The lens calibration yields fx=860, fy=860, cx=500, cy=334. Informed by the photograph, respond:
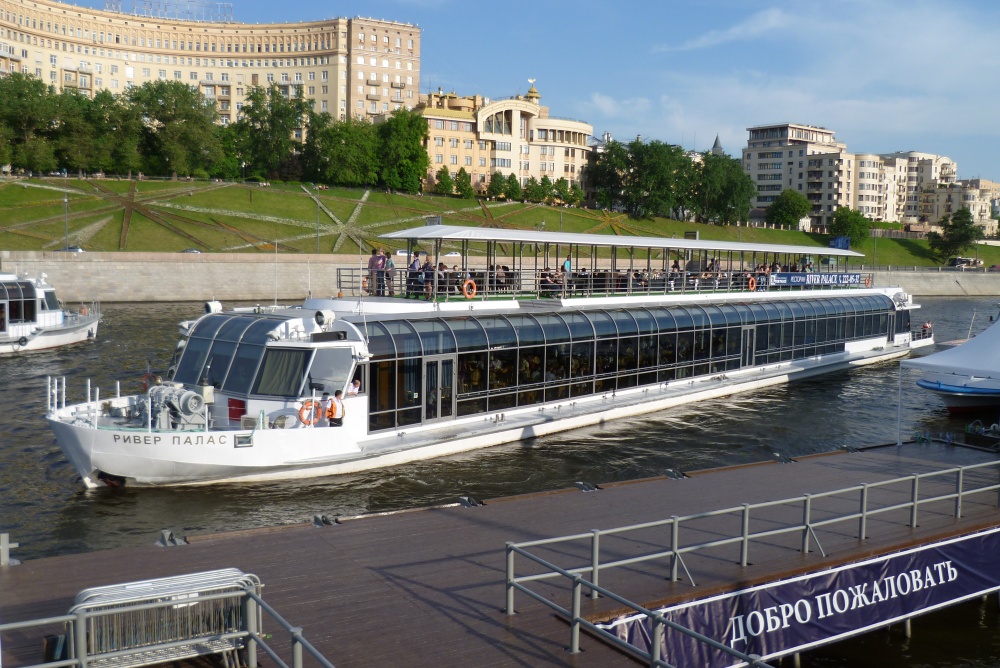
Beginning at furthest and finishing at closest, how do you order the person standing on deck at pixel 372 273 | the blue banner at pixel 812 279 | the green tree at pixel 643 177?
the green tree at pixel 643 177
the blue banner at pixel 812 279
the person standing on deck at pixel 372 273

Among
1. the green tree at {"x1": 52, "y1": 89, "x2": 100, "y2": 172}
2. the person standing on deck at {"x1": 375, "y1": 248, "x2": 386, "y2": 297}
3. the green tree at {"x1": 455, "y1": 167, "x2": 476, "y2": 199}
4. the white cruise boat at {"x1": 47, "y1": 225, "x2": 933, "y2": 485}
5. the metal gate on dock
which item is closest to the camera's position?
the metal gate on dock

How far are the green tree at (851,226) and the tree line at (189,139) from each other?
253 ft

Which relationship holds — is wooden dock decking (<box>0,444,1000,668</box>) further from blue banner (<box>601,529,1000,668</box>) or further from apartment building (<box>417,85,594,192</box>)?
apartment building (<box>417,85,594,192</box>)

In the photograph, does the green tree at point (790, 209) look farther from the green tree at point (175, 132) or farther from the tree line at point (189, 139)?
the green tree at point (175, 132)

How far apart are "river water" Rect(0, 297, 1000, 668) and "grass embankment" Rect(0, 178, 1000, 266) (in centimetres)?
4659

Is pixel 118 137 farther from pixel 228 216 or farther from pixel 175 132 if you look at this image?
pixel 228 216

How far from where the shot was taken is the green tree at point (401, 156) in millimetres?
142375

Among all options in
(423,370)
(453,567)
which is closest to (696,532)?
(453,567)

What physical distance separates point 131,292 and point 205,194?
124 feet

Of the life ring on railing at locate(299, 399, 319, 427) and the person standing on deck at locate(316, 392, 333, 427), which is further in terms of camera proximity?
the person standing on deck at locate(316, 392, 333, 427)

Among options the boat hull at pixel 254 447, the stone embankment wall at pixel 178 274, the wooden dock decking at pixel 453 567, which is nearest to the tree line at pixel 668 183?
the stone embankment wall at pixel 178 274

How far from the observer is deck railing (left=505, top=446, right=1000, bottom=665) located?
11.2m

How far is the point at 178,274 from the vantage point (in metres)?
80.7

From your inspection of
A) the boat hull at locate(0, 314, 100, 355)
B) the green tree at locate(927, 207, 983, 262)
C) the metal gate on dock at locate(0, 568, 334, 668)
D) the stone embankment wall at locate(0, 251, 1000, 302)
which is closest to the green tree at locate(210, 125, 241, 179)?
the stone embankment wall at locate(0, 251, 1000, 302)
